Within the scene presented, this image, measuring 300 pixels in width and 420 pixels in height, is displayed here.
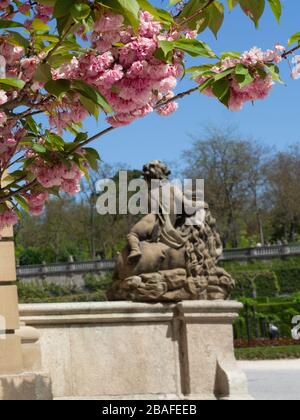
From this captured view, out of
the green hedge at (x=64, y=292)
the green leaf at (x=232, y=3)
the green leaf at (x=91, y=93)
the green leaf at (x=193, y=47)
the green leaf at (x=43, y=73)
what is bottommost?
the green hedge at (x=64, y=292)

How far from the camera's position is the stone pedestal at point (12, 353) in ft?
22.8

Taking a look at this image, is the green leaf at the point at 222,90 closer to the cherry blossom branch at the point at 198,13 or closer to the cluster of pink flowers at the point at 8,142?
the cherry blossom branch at the point at 198,13

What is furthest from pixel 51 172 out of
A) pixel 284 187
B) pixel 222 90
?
pixel 284 187

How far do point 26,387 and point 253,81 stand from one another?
4.31 m

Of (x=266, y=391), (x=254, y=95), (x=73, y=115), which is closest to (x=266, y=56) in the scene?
(x=254, y=95)

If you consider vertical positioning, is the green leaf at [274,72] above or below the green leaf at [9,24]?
below

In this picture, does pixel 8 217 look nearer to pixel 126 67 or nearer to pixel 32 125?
pixel 32 125

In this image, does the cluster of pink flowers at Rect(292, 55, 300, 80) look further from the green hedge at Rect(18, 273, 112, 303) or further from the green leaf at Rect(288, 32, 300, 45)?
the green hedge at Rect(18, 273, 112, 303)

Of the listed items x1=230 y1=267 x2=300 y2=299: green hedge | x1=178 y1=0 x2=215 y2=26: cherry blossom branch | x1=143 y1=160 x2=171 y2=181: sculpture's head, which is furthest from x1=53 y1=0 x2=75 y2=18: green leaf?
x1=230 y1=267 x2=300 y2=299: green hedge

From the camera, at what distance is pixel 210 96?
4.30 metres

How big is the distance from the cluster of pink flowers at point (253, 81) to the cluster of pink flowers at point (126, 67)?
0.34 meters

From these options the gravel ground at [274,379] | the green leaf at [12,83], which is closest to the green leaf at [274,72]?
the green leaf at [12,83]

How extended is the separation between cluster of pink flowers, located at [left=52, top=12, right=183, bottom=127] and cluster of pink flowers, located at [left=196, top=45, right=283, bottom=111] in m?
0.34

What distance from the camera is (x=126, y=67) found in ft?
12.2
